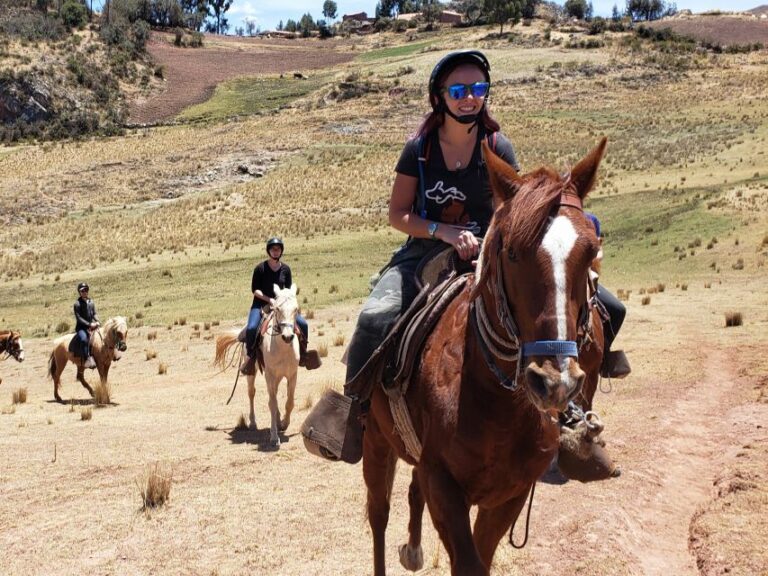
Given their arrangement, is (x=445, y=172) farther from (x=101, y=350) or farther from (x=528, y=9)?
(x=528, y=9)

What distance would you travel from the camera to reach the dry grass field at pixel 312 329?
718cm

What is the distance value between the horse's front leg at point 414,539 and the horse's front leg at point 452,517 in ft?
5.33

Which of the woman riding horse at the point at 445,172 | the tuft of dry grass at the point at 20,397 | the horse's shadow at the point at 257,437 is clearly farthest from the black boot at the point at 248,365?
the woman riding horse at the point at 445,172

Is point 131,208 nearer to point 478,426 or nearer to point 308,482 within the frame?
point 308,482

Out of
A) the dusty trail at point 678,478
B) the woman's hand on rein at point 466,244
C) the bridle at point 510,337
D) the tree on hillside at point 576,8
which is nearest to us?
the bridle at point 510,337

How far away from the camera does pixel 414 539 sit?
576 cm

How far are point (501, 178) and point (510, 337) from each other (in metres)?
0.72

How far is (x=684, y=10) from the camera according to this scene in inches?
6245

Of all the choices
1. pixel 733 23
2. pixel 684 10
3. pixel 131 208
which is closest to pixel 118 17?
pixel 131 208

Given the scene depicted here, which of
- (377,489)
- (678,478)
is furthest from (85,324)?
(377,489)

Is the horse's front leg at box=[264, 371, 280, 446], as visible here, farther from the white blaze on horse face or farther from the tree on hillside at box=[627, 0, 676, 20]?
the tree on hillside at box=[627, 0, 676, 20]

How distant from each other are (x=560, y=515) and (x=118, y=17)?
421ft

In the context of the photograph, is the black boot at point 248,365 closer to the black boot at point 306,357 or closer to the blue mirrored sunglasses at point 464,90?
the black boot at point 306,357

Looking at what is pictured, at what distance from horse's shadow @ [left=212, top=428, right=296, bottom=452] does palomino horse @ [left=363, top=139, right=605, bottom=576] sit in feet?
21.4
